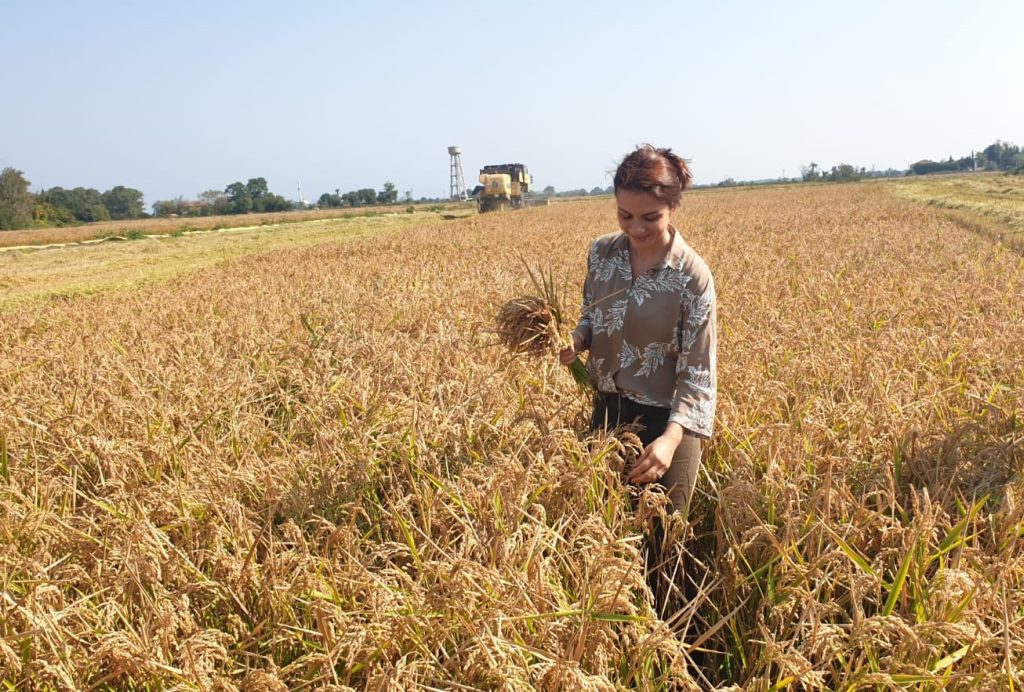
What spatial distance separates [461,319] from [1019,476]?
429 centimetres

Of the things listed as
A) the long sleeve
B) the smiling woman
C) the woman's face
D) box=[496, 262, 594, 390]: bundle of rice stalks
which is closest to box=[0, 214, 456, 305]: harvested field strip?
box=[496, 262, 594, 390]: bundle of rice stalks

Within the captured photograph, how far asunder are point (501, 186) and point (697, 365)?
35325mm

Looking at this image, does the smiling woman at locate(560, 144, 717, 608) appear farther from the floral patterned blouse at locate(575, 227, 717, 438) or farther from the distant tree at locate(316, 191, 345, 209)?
the distant tree at locate(316, 191, 345, 209)

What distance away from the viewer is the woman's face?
2475 mm

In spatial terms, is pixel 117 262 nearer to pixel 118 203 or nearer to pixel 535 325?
pixel 535 325

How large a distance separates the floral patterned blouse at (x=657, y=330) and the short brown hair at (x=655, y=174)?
0.22 meters

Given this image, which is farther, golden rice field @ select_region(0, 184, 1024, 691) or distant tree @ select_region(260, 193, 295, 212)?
distant tree @ select_region(260, 193, 295, 212)

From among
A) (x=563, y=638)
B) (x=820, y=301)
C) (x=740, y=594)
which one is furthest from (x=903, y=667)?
(x=820, y=301)

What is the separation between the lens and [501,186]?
121ft

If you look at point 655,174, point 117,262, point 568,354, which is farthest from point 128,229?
point 655,174

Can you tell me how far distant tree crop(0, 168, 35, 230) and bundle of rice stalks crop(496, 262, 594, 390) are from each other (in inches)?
2162

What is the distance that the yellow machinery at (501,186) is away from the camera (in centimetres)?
3641

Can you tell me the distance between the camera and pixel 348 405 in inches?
142

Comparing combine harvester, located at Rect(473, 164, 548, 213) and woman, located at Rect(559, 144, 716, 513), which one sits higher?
combine harvester, located at Rect(473, 164, 548, 213)
